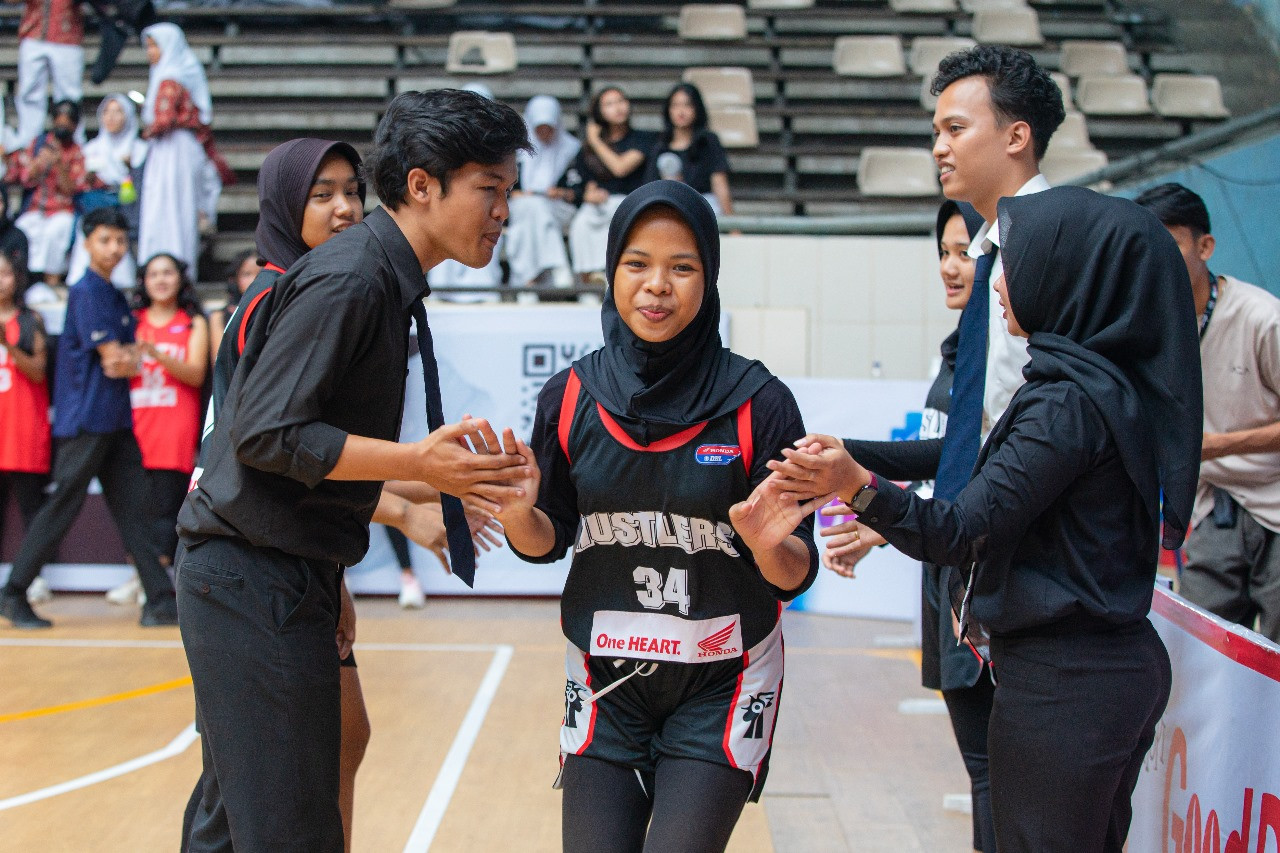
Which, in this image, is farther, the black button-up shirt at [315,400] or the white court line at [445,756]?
the white court line at [445,756]

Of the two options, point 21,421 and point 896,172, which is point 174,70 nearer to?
point 21,421

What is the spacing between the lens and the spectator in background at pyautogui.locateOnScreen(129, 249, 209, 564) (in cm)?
675

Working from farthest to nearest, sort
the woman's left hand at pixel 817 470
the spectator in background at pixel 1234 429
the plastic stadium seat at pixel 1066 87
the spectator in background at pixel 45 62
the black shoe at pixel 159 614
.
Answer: the plastic stadium seat at pixel 1066 87 < the spectator in background at pixel 45 62 < the black shoe at pixel 159 614 < the spectator in background at pixel 1234 429 < the woman's left hand at pixel 817 470

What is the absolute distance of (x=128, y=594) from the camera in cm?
735

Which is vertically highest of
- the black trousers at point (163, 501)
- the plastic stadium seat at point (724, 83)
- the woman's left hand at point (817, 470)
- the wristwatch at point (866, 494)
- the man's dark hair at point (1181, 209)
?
the plastic stadium seat at point (724, 83)

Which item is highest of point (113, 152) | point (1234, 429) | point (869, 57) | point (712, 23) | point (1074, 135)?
point (712, 23)

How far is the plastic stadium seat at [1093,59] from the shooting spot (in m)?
13.1

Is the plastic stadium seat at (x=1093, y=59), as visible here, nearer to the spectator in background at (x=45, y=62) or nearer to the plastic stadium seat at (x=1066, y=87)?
the plastic stadium seat at (x=1066, y=87)

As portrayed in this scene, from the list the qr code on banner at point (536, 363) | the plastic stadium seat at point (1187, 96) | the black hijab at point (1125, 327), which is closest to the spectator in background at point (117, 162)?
the qr code on banner at point (536, 363)

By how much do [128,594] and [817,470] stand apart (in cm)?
645

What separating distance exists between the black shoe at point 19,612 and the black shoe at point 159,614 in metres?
→ 0.52

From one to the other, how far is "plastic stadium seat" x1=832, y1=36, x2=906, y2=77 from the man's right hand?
1209 cm

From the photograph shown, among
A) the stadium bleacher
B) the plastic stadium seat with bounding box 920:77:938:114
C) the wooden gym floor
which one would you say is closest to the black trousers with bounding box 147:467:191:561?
the wooden gym floor

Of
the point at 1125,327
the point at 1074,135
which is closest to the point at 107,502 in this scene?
the point at 1125,327
